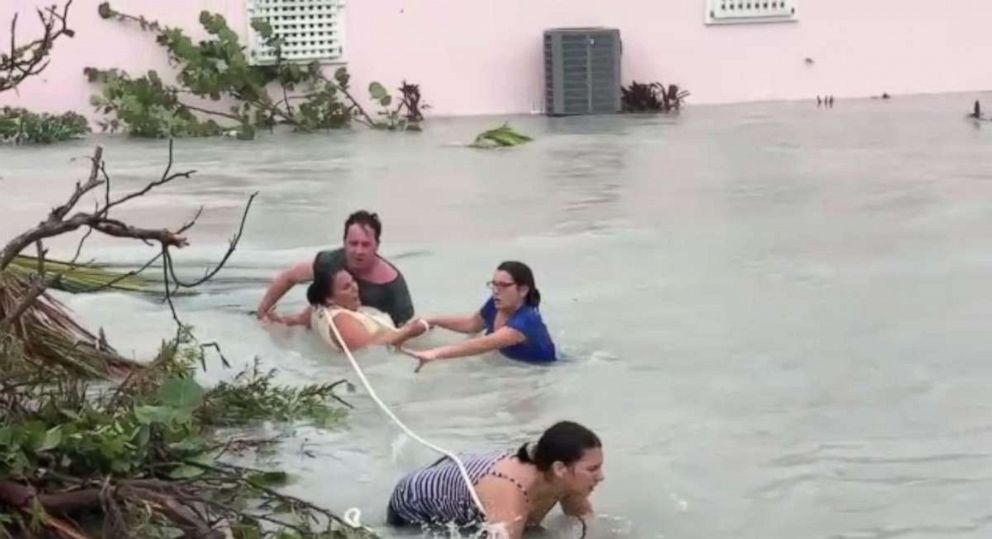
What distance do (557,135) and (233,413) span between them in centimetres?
870

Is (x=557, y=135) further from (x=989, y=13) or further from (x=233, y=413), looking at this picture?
(x=233, y=413)

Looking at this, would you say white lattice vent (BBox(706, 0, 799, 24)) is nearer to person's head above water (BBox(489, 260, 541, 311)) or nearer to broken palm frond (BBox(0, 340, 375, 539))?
person's head above water (BBox(489, 260, 541, 311))

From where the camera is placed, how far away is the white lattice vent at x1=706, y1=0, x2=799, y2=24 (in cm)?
→ 1608

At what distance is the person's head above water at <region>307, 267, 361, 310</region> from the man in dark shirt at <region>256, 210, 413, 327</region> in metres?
0.08

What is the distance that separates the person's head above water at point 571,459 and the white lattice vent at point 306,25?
438 inches

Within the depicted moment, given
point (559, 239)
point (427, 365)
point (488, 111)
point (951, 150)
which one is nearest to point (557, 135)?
point (488, 111)

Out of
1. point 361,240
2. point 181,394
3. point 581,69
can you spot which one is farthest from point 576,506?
point 581,69

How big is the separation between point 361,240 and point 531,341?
102cm

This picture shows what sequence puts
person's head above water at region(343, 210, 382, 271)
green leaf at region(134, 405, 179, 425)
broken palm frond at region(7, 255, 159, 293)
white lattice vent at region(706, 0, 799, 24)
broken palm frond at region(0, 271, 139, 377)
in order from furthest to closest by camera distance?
white lattice vent at region(706, 0, 799, 24), person's head above water at region(343, 210, 382, 271), broken palm frond at region(7, 255, 159, 293), broken palm frond at region(0, 271, 139, 377), green leaf at region(134, 405, 179, 425)

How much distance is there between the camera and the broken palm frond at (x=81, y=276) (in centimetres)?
572

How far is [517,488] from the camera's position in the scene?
462 centimetres

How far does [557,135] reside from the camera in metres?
13.9

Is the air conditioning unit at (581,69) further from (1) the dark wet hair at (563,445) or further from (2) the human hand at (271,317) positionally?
(1) the dark wet hair at (563,445)

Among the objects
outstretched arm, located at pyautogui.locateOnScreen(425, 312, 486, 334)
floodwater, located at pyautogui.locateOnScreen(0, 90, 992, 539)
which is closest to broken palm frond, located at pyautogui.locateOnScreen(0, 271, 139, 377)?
floodwater, located at pyautogui.locateOnScreen(0, 90, 992, 539)
